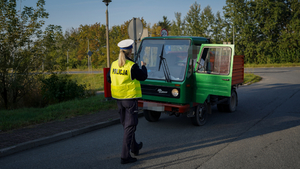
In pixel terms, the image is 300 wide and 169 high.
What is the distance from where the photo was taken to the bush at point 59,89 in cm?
1107

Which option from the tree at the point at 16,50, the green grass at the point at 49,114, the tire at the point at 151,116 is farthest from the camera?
the tree at the point at 16,50

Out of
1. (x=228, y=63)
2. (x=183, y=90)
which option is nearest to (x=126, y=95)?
(x=183, y=90)

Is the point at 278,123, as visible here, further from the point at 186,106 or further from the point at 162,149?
the point at 162,149

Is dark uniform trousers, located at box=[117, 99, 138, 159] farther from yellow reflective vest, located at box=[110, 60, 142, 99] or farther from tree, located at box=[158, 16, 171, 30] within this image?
tree, located at box=[158, 16, 171, 30]

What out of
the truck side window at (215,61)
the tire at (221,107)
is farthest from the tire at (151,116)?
the tire at (221,107)

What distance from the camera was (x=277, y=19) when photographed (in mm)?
40125

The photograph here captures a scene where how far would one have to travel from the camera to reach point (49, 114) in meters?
7.47

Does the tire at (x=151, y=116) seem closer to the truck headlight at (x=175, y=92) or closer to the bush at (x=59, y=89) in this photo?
the truck headlight at (x=175, y=92)

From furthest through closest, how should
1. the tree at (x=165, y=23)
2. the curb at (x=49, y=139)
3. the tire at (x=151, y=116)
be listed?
the tree at (x=165, y=23)
the tire at (x=151, y=116)
the curb at (x=49, y=139)

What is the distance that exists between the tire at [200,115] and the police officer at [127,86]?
2.54 metres

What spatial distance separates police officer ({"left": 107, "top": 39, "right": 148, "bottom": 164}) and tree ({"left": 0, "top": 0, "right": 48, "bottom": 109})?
811 cm

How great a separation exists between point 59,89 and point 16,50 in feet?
7.75

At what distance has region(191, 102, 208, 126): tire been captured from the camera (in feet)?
21.0

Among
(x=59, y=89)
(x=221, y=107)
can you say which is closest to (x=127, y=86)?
(x=221, y=107)
